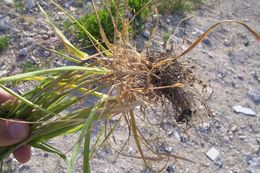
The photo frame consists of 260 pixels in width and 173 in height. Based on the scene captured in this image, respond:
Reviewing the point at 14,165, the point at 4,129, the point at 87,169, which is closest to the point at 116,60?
the point at 87,169

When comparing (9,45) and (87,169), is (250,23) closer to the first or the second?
(9,45)

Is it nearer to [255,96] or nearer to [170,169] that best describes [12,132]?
[170,169]

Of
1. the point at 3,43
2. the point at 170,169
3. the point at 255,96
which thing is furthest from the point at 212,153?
the point at 3,43

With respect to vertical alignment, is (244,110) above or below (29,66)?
below

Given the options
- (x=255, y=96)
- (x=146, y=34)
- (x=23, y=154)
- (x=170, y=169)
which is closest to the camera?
(x=23, y=154)

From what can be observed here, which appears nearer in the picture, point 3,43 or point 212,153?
point 212,153
